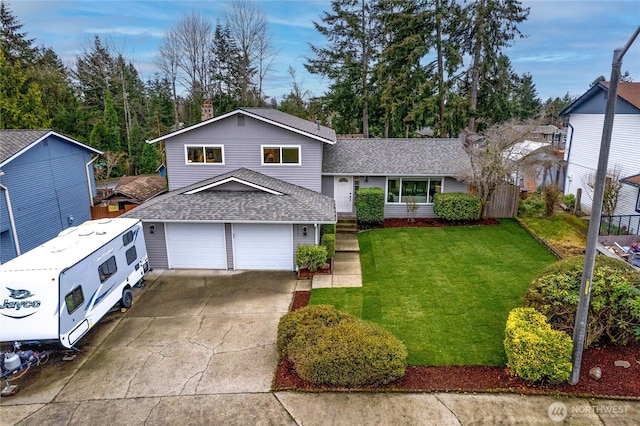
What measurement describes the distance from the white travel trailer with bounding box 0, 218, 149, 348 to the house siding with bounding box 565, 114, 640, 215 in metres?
20.2

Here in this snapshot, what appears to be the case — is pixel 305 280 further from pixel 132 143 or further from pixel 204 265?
pixel 132 143

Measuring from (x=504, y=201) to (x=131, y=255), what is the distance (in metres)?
17.2

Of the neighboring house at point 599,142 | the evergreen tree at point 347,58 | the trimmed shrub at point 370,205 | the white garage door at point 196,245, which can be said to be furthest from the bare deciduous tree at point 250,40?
the white garage door at point 196,245

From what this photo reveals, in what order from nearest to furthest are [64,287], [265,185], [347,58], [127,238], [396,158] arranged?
[64,287] < [127,238] < [265,185] < [396,158] < [347,58]

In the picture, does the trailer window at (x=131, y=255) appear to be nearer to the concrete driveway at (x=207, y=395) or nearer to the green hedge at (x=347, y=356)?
the concrete driveway at (x=207, y=395)

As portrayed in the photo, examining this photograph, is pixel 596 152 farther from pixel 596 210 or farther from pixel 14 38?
pixel 14 38

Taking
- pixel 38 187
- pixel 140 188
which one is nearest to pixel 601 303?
pixel 38 187

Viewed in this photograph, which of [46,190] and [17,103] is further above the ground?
[17,103]

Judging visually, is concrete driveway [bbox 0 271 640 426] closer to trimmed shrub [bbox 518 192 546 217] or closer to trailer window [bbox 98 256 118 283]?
trailer window [bbox 98 256 118 283]

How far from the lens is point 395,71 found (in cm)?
2877

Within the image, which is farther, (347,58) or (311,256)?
(347,58)

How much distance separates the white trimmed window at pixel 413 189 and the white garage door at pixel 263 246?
7.68 meters

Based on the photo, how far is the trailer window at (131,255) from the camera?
11.7 m

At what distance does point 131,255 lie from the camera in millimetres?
11883
